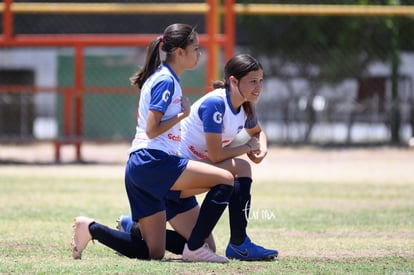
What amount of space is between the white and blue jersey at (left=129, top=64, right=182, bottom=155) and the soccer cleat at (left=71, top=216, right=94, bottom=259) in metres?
0.55

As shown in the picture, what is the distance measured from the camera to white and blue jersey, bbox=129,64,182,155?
5652mm

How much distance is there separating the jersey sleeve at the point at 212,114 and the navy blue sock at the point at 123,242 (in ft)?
2.65

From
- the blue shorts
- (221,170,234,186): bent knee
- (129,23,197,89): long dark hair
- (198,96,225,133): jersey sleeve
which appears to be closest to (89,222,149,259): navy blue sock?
the blue shorts

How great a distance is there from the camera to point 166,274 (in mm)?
5109

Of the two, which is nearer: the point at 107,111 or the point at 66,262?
the point at 66,262

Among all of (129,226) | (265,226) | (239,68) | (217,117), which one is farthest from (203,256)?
(265,226)

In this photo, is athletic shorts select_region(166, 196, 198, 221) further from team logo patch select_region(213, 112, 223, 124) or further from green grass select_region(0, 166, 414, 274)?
team logo patch select_region(213, 112, 223, 124)

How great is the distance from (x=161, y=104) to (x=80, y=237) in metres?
0.95

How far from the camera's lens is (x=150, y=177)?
18.6 feet

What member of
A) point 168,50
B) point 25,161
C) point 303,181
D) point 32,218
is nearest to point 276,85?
point 25,161

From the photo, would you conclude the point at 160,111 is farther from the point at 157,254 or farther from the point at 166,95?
the point at 157,254

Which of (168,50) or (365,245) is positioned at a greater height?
(168,50)

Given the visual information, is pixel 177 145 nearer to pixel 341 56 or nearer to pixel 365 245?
pixel 365 245

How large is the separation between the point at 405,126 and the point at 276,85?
3.26 m
